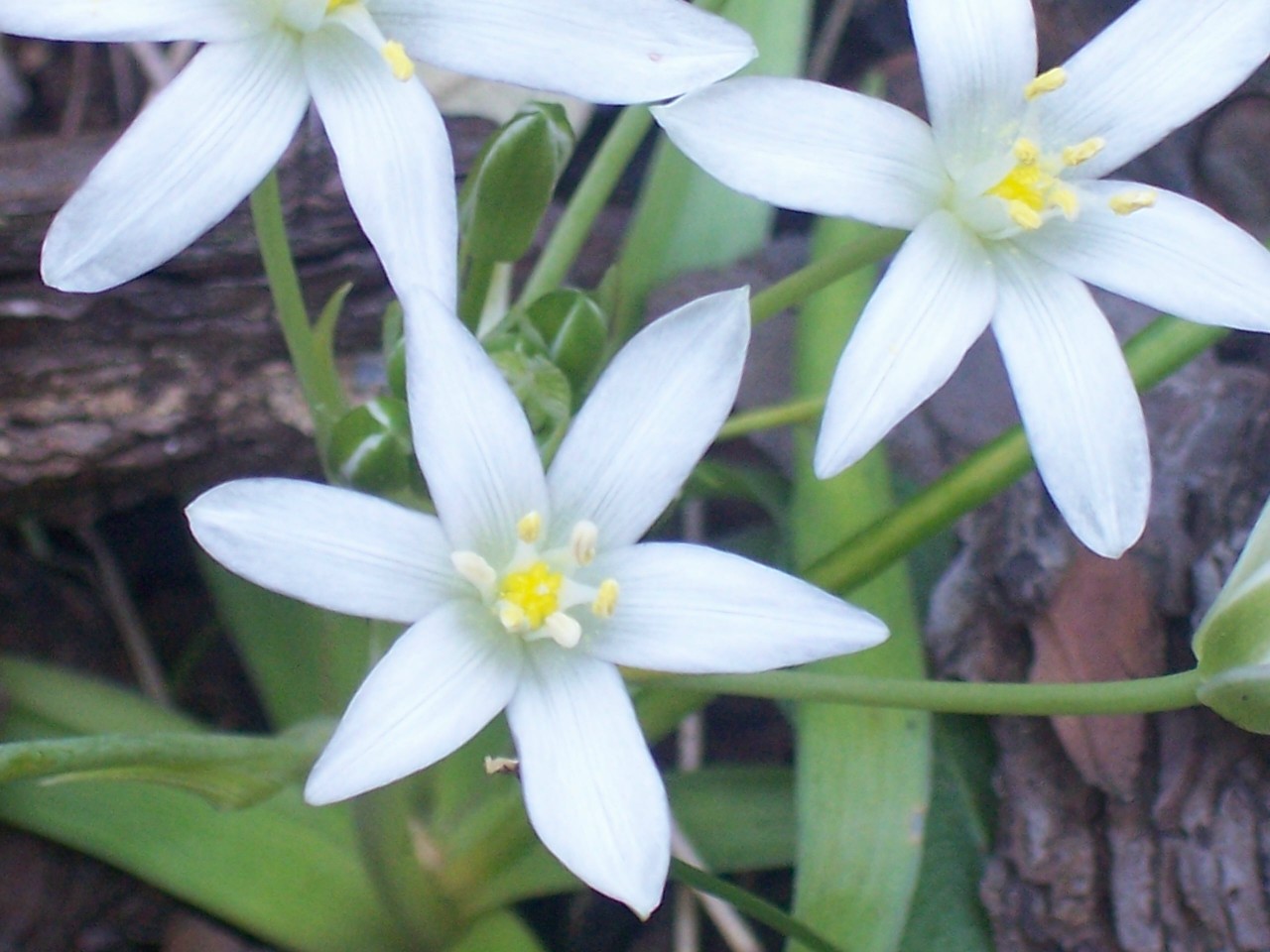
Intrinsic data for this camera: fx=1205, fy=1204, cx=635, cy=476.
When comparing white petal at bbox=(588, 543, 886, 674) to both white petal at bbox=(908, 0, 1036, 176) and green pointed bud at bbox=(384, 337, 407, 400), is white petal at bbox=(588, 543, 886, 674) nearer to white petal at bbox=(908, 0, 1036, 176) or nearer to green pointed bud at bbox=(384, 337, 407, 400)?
green pointed bud at bbox=(384, 337, 407, 400)

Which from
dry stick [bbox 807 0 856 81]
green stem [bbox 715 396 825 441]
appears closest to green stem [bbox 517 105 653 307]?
green stem [bbox 715 396 825 441]

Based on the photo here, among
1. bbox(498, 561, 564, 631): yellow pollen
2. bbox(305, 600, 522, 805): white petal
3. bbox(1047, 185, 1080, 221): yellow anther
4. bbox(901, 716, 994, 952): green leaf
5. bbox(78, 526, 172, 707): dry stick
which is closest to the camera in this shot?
bbox(305, 600, 522, 805): white petal

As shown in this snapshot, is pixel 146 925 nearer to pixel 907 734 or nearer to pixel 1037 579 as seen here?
pixel 907 734

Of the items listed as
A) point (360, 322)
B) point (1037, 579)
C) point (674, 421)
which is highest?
point (360, 322)

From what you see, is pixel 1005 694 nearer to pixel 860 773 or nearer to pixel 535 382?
pixel 860 773

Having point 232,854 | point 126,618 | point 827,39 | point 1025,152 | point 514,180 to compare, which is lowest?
point 232,854

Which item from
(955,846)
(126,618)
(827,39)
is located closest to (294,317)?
(126,618)

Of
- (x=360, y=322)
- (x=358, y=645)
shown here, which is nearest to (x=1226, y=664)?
(x=358, y=645)

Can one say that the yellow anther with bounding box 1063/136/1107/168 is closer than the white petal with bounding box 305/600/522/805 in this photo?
No
